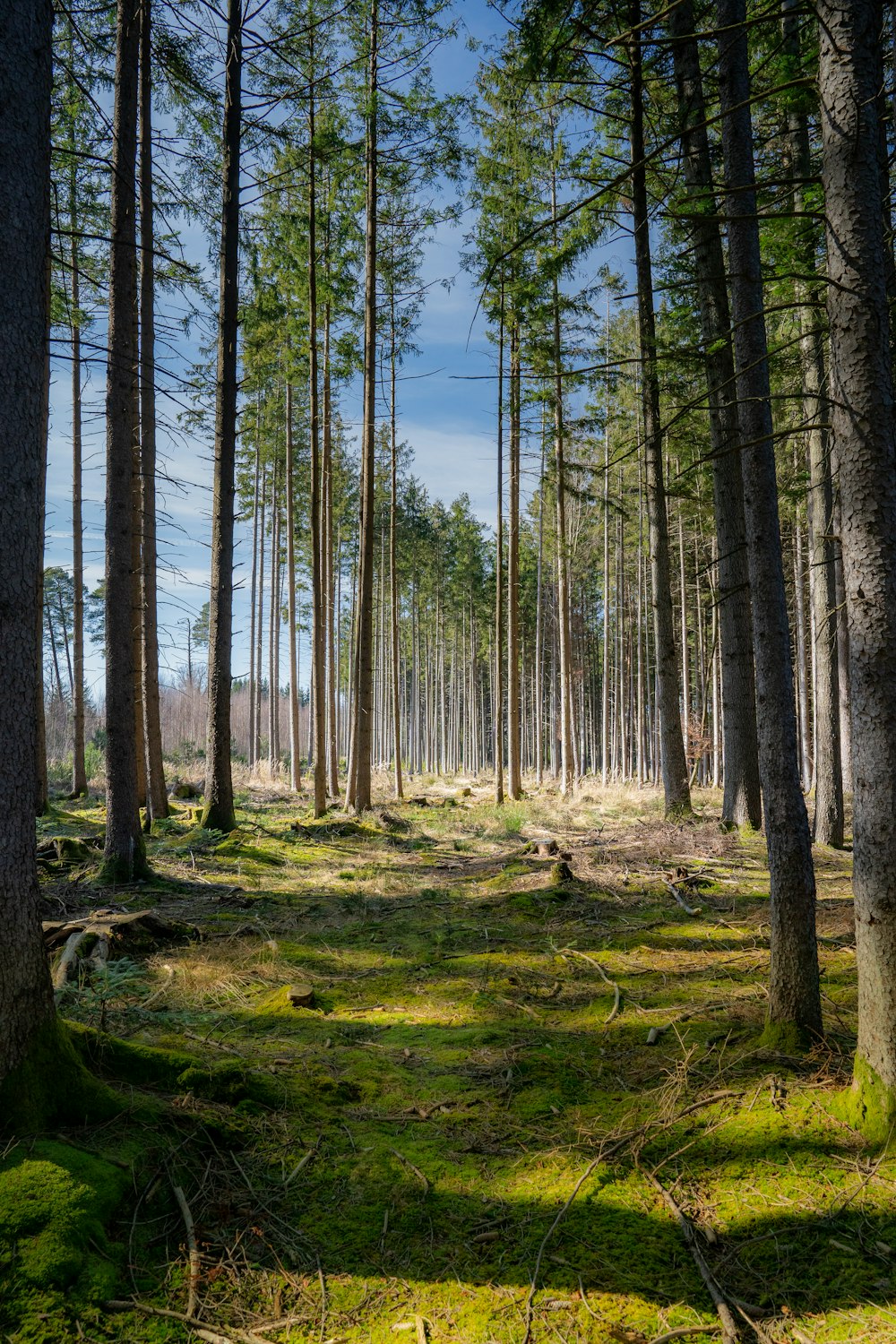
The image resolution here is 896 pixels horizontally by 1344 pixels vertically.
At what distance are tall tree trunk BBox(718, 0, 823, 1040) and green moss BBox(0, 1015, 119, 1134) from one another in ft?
10.3

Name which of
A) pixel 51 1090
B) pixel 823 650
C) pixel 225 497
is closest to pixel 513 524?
pixel 225 497

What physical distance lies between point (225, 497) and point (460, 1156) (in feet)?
31.8

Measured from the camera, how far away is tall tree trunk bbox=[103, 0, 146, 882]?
727 cm

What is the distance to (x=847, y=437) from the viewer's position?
305 centimetres

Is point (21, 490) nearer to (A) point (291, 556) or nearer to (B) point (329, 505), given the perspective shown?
(B) point (329, 505)

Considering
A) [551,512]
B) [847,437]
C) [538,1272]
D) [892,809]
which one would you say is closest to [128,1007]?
[538,1272]

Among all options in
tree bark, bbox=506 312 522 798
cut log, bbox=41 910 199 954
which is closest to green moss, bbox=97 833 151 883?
cut log, bbox=41 910 199 954

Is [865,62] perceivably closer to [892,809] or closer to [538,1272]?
[892,809]

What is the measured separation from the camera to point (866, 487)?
9.77ft

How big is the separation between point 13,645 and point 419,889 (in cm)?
660

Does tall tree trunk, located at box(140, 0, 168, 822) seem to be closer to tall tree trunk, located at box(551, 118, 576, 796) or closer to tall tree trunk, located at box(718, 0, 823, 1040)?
tall tree trunk, located at box(551, 118, 576, 796)

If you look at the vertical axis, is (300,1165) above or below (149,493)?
below

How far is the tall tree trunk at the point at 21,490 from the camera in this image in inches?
103

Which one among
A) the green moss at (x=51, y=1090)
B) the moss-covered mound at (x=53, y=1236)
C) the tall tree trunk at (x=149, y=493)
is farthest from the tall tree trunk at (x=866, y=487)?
the tall tree trunk at (x=149, y=493)
